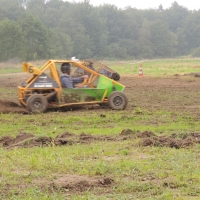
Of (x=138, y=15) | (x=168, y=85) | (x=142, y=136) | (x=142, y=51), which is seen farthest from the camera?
(x=138, y=15)

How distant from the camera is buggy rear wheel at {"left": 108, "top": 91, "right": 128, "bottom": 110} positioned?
14.3 metres

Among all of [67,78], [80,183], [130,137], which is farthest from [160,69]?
[80,183]

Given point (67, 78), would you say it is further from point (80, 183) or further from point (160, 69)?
point (160, 69)

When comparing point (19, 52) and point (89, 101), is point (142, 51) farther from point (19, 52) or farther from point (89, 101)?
point (89, 101)

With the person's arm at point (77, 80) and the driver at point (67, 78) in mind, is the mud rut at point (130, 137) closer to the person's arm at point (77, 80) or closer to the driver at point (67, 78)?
the driver at point (67, 78)

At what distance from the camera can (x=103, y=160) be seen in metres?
7.30

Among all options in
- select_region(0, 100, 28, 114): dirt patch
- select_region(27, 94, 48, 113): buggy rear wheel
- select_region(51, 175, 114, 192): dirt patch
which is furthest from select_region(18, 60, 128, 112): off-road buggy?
select_region(51, 175, 114, 192): dirt patch

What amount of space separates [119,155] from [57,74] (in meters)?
6.61

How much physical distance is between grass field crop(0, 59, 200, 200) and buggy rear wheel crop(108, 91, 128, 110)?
3.08 ft

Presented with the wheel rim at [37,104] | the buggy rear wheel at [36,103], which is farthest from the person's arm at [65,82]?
the wheel rim at [37,104]

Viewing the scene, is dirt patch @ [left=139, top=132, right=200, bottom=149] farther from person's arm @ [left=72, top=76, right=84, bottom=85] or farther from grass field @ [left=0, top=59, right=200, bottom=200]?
person's arm @ [left=72, top=76, right=84, bottom=85]

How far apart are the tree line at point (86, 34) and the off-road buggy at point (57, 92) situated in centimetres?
4515

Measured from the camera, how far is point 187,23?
130500mm

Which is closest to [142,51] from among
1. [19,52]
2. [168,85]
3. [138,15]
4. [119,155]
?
Result: [138,15]
